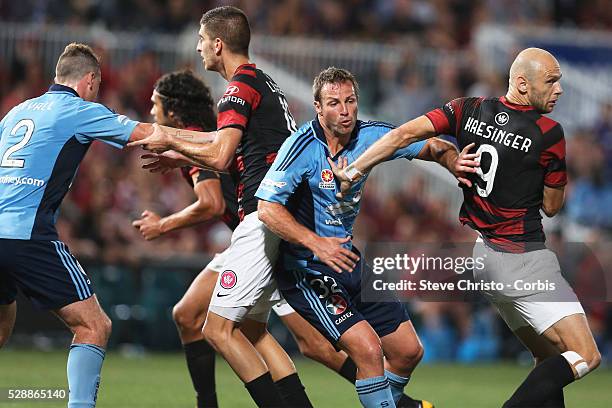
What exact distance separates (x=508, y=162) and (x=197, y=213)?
2649mm

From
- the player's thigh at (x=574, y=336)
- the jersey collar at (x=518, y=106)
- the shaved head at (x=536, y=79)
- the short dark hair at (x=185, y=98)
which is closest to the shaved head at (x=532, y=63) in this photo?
the shaved head at (x=536, y=79)

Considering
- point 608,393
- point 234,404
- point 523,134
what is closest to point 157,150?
point 523,134

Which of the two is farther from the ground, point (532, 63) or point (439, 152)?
point (532, 63)

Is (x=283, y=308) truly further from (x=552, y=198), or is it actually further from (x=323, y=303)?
(x=552, y=198)

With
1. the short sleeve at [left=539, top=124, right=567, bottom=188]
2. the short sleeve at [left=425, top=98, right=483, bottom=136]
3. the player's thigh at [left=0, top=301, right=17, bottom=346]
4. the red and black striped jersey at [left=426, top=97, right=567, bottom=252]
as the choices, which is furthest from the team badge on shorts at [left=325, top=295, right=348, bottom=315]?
the player's thigh at [left=0, top=301, right=17, bottom=346]

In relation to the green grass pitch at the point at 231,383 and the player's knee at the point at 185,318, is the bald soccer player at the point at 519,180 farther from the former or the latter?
the green grass pitch at the point at 231,383

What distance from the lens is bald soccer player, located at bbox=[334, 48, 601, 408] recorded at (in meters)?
7.19

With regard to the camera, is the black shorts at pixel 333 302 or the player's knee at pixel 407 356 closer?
the black shorts at pixel 333 302

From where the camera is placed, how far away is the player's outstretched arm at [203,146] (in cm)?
738

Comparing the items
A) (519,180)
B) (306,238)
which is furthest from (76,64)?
(519,180)

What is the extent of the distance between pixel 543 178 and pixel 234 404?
12.7 ft

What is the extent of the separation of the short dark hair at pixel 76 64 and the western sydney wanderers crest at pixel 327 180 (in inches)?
67.3

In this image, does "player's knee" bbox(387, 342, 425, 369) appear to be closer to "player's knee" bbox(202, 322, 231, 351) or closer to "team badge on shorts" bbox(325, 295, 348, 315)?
"team badge on shorts" bbox(325, 295, 348, 315)

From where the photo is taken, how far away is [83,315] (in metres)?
7.14
